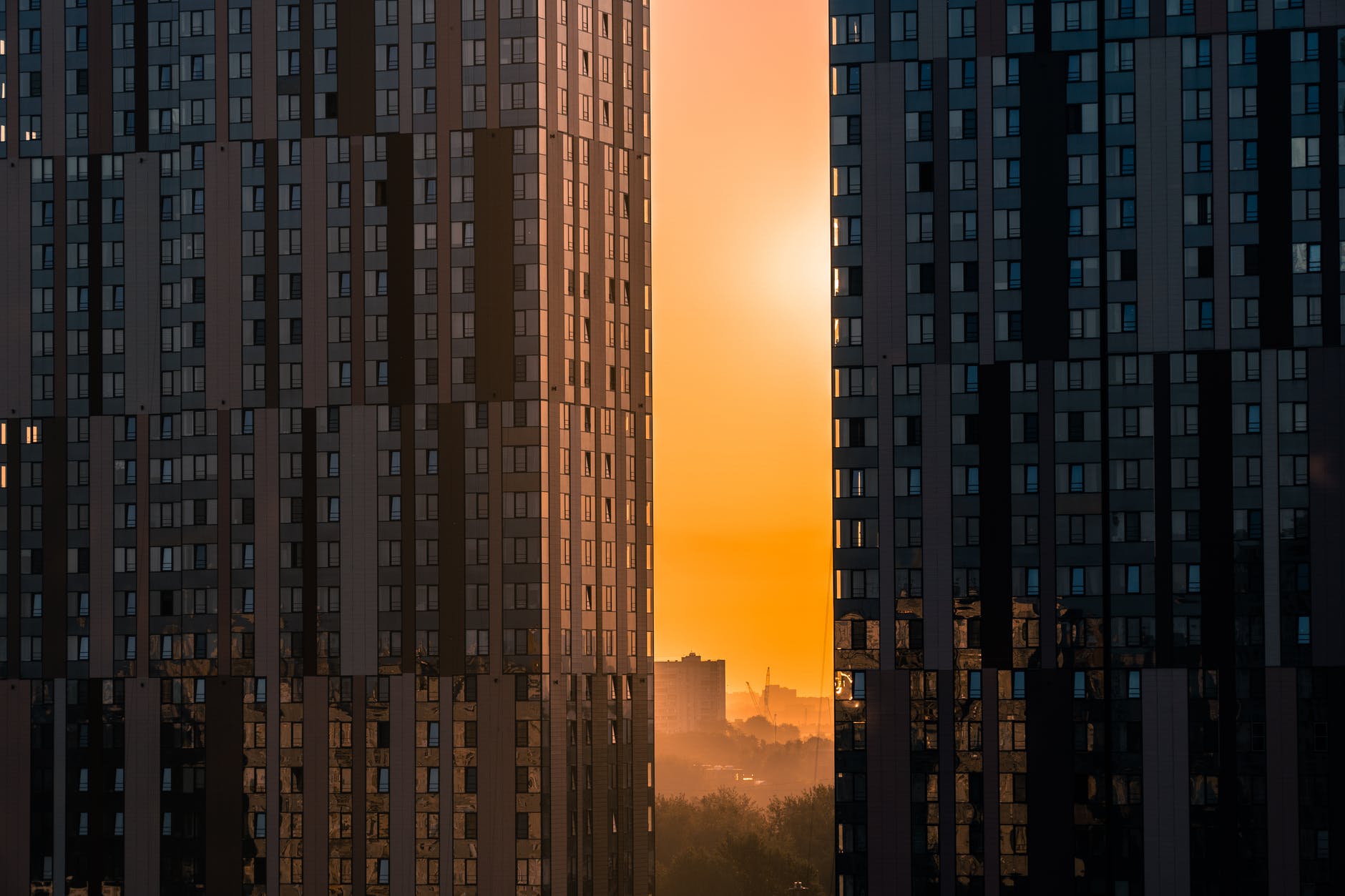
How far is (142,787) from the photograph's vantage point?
109 meters

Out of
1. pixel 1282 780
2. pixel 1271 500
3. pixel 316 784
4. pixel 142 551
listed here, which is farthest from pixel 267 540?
pixel 1282 780

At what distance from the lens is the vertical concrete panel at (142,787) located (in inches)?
4267

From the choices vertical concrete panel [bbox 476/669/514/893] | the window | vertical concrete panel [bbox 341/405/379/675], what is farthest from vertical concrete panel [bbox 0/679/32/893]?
the window

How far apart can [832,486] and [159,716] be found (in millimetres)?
47709

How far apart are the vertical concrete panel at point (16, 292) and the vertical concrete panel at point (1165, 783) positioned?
257 feet

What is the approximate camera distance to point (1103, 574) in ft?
326

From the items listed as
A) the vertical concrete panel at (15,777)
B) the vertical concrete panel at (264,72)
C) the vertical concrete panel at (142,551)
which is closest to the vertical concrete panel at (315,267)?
the vertical concrete panel at (264,72)

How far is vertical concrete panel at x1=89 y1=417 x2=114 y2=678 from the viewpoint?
112 meters

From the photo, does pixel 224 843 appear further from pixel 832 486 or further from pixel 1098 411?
pixel 1098 411

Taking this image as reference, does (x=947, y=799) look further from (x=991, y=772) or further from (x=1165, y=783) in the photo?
(x=1165, y=783)

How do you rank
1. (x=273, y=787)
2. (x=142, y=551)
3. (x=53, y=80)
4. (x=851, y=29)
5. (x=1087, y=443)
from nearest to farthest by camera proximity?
(x=1087, y=443) → (x=851, y=29) → (x=273, y=787) → (x=142, y=551) → (x=53, y=80)

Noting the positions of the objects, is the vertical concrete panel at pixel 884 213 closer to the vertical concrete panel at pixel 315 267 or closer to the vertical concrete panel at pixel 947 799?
the vertical concrete panel at pixel 947 799

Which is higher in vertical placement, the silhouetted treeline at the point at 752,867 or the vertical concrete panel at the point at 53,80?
the vertical concrete panel at the point at 53,80

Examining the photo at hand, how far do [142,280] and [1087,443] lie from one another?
64897 millimetres
